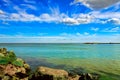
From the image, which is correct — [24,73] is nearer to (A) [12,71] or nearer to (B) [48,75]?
(A) [12,71]

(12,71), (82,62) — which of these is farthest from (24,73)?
(82,62)

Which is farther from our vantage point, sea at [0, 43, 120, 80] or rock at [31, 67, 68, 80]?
sea at [0, 43, 120, 80]

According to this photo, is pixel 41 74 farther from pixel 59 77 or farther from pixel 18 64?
pixel 18 64

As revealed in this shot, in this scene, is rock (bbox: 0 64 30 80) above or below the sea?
above

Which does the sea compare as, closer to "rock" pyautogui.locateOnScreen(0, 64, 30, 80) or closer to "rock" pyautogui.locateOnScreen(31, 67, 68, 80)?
"rock" pyautogui.locateOnScreen(31, 67, 68, 80)

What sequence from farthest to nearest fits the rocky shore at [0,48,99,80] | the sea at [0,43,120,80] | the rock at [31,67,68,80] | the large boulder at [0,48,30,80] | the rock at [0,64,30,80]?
the sea at [0,43,120,80] < the rock at [0,64,30,80] < the large boulder at [0,48,30,80] < the rocky shore at [0,48,99,80] < the rock at [31,67,68,80]

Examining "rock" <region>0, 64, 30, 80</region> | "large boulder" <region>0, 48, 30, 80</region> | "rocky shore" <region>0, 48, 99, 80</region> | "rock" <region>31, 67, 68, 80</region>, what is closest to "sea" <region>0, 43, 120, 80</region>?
"rocky shore" <region>0, 48, 99, 80</region>

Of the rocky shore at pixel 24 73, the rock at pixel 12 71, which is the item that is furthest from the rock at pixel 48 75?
the rock at pixel 12 71

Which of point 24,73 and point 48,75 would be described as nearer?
point 48,75

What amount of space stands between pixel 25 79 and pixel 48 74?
9.00 feet

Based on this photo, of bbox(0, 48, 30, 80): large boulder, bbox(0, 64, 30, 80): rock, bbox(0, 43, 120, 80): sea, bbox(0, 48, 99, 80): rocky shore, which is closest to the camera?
bbox(0, 48, 99, 80): rocky shore

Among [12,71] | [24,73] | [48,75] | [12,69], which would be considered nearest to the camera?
[48,75]

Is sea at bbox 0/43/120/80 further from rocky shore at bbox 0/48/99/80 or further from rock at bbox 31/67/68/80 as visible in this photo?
rock at bbox 31/67/68/80

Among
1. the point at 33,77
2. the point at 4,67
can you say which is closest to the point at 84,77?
the point at 33,77
